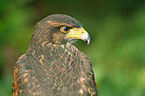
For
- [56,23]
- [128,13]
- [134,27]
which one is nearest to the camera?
[56,23]

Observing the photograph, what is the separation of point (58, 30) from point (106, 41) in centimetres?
480

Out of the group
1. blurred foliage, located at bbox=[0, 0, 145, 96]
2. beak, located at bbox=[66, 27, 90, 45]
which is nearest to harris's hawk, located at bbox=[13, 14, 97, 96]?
beak, located at bbox=[66, 27, 90, 45]

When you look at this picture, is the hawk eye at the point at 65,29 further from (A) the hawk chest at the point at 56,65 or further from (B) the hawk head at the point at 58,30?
(A) the hawk chest at the point at 56,65

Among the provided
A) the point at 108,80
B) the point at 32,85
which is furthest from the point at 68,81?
the point at 108,80

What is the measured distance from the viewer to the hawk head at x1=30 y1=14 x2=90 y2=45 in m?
4.21

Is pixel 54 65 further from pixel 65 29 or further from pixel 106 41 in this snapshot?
pixel 106 41

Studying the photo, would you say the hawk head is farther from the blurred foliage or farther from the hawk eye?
the blurred foliage

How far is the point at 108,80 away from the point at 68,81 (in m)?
3.43

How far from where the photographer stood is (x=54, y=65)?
4.05m

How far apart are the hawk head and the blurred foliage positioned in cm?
278

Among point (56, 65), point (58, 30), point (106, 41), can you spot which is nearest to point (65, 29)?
point (58, 30)

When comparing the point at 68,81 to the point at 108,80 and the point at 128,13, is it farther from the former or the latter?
the point at 128,13

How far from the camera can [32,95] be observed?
3787mm

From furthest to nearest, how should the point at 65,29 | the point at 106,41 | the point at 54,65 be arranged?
the point at 106,41
the point at 65,29
the point at 54,65
